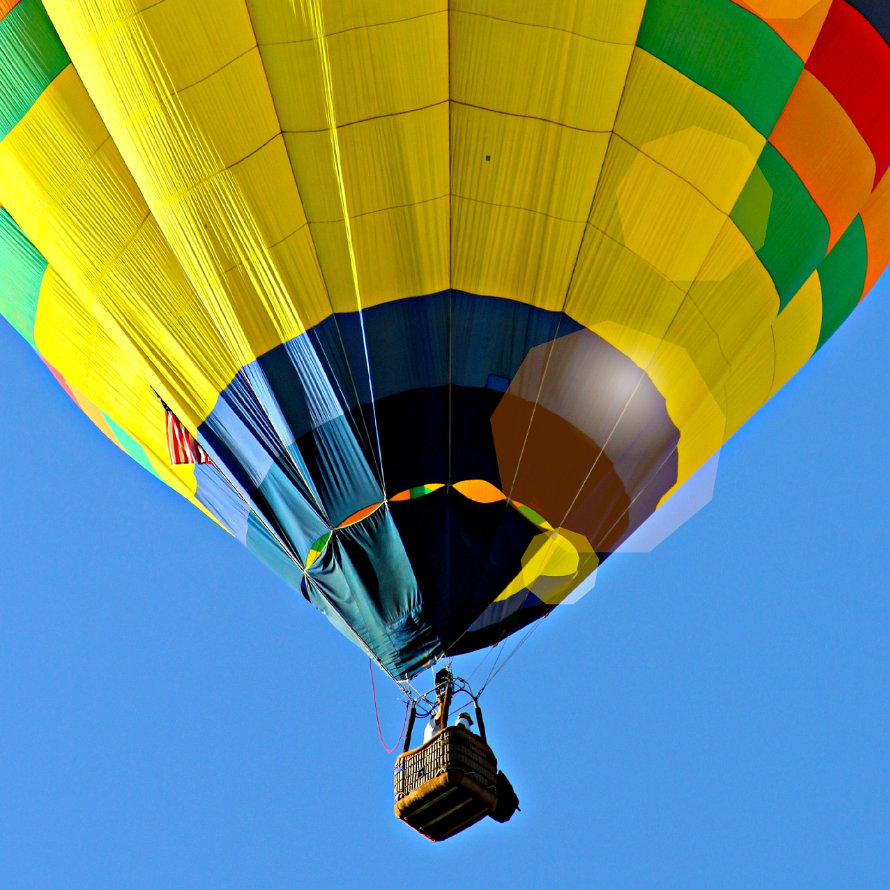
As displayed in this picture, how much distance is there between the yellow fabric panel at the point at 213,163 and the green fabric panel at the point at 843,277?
2941 millimetres

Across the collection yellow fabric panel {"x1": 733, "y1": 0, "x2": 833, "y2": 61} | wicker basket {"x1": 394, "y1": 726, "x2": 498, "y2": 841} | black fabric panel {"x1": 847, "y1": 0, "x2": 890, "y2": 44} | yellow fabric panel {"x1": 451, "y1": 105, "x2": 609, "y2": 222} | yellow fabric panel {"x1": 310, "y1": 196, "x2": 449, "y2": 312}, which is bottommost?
wicker basket {"x1": 394, "y1": 726, "x2": 498, "y2": 841}

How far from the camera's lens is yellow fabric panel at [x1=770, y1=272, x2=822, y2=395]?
7945mm

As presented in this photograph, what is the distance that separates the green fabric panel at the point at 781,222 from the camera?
7.27 metres

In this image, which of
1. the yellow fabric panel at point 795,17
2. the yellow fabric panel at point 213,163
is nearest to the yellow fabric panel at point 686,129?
the yellow fabric panel at point 795,17

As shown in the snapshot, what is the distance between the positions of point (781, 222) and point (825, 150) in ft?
1.45

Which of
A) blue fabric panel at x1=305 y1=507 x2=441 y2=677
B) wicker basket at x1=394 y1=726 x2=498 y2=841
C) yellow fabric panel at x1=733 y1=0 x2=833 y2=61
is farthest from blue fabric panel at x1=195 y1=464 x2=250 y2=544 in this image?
yellow fabric panel at x1=733 y1=0 x2=833 y2=61

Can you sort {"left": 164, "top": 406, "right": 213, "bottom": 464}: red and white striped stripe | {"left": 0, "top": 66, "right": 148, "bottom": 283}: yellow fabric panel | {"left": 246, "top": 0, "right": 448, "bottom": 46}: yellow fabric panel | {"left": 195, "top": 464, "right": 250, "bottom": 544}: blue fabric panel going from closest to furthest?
1. {"left": 246, "top": 0, "right": 448, "bottom": 46}: yellow fabric panel
2. {"left": 0, "top": 66, "right": 148, "bottom": 283}: yellow fabric panel
3. {"left": 164, "top": 406, "right": 213, "bottom": 464}: red and white striped stripe
4. {"left": 195, "top": 464, "right": 250, "bottom": 544}: blue fabric panel

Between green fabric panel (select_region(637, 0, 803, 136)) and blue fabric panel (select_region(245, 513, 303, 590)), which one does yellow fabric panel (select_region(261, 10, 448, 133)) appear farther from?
blue fabric panel (select_region(245, 513, 303, 590))

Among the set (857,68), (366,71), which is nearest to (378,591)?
(366,71)

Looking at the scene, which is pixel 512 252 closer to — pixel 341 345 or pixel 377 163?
pixel 377 163

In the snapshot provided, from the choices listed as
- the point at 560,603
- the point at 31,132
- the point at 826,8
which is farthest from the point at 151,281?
the point at 826,8

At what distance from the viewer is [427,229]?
6.96 meters

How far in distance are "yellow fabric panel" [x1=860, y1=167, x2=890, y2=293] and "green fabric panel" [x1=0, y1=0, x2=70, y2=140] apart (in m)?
4.32

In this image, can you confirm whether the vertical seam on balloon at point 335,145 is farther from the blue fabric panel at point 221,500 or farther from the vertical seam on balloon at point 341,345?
the blue fabric panel at point 221,500
